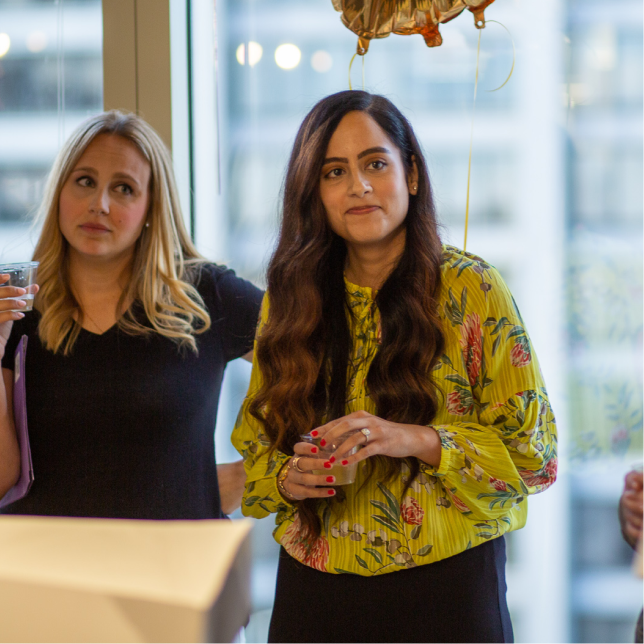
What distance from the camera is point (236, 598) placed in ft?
1.76

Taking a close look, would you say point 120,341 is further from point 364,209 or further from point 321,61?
point 321,61

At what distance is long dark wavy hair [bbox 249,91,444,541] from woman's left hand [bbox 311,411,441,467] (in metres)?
0.07

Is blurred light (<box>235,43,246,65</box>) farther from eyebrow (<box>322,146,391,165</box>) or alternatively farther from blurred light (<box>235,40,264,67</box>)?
eyebrow (<box>322,146,391,165</box>)

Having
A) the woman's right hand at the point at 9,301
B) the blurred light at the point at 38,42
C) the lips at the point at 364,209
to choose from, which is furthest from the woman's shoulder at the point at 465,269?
the blurred light at the point at 38,42

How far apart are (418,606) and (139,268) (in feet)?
3.31

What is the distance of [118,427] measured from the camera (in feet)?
5.33

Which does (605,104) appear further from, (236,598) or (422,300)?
(236,598)

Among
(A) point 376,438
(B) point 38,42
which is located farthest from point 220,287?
(B) point 38,42

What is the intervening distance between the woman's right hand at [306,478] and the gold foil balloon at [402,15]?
98cm

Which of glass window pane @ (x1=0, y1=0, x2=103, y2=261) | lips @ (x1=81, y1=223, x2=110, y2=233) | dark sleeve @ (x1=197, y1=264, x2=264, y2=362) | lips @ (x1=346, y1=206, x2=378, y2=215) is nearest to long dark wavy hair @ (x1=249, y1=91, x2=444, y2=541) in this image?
lips @ (x1=346, y1=206, x2=378, y2=215)

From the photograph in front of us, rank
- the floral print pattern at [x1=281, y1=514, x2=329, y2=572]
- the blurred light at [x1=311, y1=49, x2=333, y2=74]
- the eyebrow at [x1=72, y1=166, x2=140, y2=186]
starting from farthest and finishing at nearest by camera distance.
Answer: the blurred light at [x1=311, y1=49, x2=333, y2=74] < the eyebrow at [x1=72, y1=166, x2=140, y2=186] < the floral print pattern at [x1=281, y1=514, x2=329, y2=572]

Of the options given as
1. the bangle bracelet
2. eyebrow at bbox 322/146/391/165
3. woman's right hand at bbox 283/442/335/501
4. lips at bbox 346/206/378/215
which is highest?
eyebrow at bbox 322/146/391/165

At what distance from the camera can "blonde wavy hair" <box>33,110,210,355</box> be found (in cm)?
169

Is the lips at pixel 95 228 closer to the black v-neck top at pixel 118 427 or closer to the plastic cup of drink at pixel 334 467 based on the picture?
the black v-neck top at pixel 118 427
